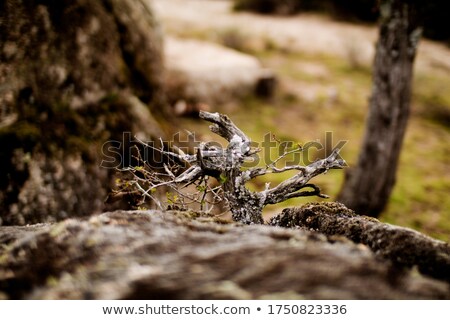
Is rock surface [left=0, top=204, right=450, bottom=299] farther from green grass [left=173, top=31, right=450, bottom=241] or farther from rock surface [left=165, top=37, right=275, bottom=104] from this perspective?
rock surface [left=165, top=37, right=275, bottom=104]

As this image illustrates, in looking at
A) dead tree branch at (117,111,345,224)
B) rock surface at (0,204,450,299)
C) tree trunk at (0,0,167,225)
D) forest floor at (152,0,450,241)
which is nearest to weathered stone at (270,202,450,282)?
rock surface at (0,204,450,299)

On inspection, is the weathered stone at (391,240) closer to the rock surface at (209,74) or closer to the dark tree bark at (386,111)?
the dark tree bark at (386,111)

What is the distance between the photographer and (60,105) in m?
4.20

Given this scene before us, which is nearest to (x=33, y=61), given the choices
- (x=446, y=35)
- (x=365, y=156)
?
(x=365, y=156)

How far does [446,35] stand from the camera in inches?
481

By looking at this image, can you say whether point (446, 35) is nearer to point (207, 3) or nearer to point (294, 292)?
point (207, 3)

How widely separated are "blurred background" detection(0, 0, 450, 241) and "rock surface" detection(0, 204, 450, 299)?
7.14ft

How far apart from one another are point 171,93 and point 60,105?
469cm

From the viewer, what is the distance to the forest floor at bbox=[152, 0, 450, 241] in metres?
6.86

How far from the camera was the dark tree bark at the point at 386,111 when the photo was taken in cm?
495

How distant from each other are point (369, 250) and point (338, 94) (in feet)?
32.0

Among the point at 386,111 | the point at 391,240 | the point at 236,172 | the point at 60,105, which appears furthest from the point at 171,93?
the point at 391,240

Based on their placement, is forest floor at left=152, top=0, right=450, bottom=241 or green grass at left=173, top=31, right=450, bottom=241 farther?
forest floor at left=152, top=0, right=450, bottom=241

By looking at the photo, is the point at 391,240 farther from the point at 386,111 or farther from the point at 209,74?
the point at 209,74
